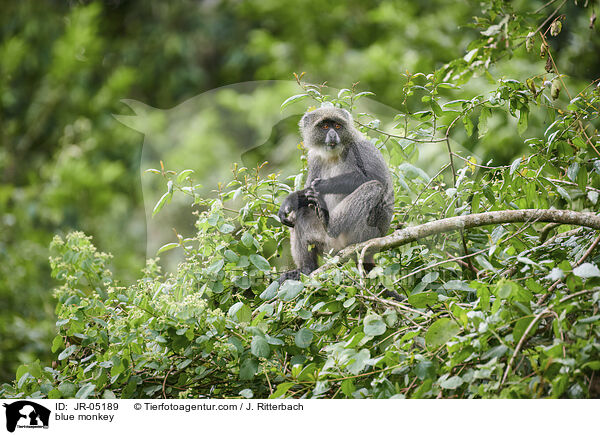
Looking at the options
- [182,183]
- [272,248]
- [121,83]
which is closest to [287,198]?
[272,248]

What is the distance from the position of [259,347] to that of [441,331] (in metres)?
0.63

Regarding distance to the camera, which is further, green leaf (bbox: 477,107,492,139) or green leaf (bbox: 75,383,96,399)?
green leaf (bbox: 477,107,492,139)

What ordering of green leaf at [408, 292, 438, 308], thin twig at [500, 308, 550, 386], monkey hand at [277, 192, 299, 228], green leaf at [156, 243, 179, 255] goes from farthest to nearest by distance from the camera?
1. monkey hand at [277, 192, 299, 228]
2. green leaf at [156, 243, 179, 255]
3. green leaf at [408, 292, 438, 308]
4. thin twig at [500, 308, 550, 386]

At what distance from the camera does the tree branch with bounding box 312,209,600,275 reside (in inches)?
82.0

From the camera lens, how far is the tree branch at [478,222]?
2082mm

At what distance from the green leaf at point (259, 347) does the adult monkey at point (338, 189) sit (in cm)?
76

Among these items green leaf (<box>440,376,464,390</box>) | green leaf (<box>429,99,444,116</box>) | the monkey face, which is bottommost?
green leaf (<box>440,376,464,390</box>)

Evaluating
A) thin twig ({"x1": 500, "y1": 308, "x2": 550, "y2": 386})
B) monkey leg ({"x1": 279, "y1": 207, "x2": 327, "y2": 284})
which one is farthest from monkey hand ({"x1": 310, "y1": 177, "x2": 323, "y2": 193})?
thin twig ({"x1": 500, "y1": 308, "x2": 550, "y2": 386})

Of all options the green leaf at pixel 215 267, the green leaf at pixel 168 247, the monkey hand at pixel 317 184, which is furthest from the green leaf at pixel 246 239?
the monkey hand at pixel 317 184

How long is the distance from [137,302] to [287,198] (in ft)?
2.80
